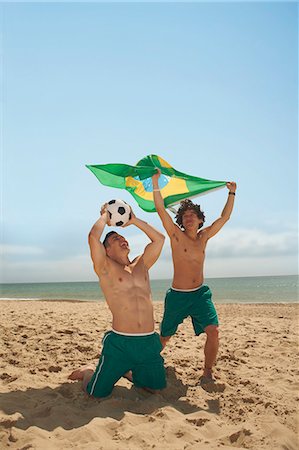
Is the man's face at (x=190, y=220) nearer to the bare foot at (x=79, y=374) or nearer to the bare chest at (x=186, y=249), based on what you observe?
the bare chest at (x=186, y=249)

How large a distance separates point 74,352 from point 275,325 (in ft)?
15.1

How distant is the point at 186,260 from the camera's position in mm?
5379

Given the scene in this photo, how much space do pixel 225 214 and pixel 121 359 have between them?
7.75ft

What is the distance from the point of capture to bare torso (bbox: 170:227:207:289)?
5.37 meters

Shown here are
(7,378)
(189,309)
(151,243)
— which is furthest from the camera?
(189,309)

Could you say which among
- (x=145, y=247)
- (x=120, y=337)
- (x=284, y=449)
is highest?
(x=145, y=247)

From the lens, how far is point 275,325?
29.3 feet

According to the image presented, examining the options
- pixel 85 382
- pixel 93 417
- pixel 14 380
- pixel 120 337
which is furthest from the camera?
pixel 14 380

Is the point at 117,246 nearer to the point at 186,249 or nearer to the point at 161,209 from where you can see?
the point at 161,209

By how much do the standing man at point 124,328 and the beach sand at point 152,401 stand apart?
18 centimetres

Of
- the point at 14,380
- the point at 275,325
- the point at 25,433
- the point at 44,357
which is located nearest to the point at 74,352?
the point at 44,357

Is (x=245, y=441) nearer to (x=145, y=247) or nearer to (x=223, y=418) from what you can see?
(x=223, y=418)

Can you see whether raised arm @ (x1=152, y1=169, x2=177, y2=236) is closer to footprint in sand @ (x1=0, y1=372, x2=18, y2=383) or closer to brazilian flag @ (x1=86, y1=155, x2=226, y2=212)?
brazilian flag @ (x1=86, y1=155, x2=226, y2=212)

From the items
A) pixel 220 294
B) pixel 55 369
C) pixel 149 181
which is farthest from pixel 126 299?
pixel 220 294
